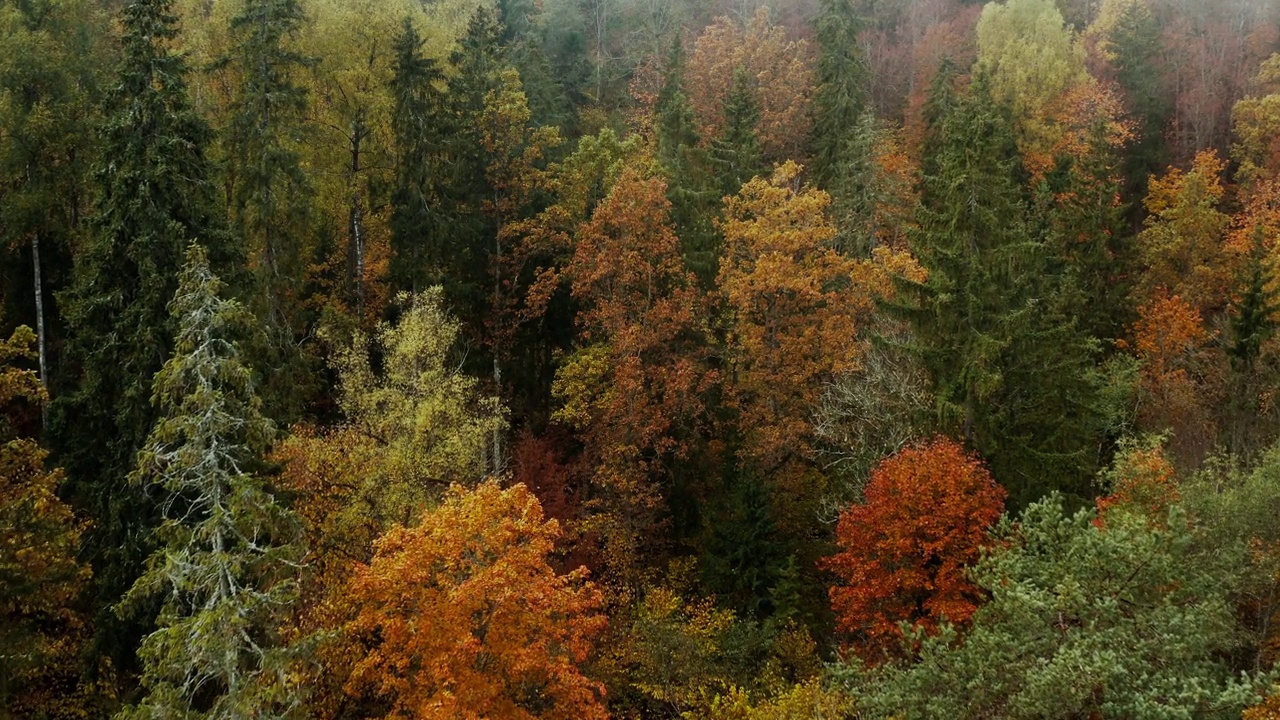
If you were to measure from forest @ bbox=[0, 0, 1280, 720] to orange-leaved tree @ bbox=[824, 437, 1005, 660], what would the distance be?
125mm

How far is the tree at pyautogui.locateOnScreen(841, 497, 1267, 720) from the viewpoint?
512 inches

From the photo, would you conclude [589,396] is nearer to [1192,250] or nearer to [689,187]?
[689,187]

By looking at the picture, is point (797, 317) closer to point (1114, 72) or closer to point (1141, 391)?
point (1141, 391)

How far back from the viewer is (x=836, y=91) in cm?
4172

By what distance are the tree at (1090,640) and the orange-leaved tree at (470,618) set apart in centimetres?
651

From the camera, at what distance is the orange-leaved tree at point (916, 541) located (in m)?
21.1

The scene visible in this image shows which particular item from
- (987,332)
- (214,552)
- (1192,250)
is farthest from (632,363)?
(1192,250)

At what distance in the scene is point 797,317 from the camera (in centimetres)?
2844

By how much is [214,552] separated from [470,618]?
651 cm

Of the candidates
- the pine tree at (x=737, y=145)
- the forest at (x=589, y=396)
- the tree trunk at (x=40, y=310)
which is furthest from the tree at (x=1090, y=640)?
the tree trunk at (x=40, y=310)

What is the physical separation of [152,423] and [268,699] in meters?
8.23

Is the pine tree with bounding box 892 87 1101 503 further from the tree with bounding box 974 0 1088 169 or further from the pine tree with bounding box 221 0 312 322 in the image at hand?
the tree with bounding box 974 0 1088 169

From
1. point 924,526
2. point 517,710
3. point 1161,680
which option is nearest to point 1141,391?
point 924,526

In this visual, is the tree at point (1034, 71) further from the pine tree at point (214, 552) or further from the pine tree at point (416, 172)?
Answer: the pine tree at point (214, 552)
